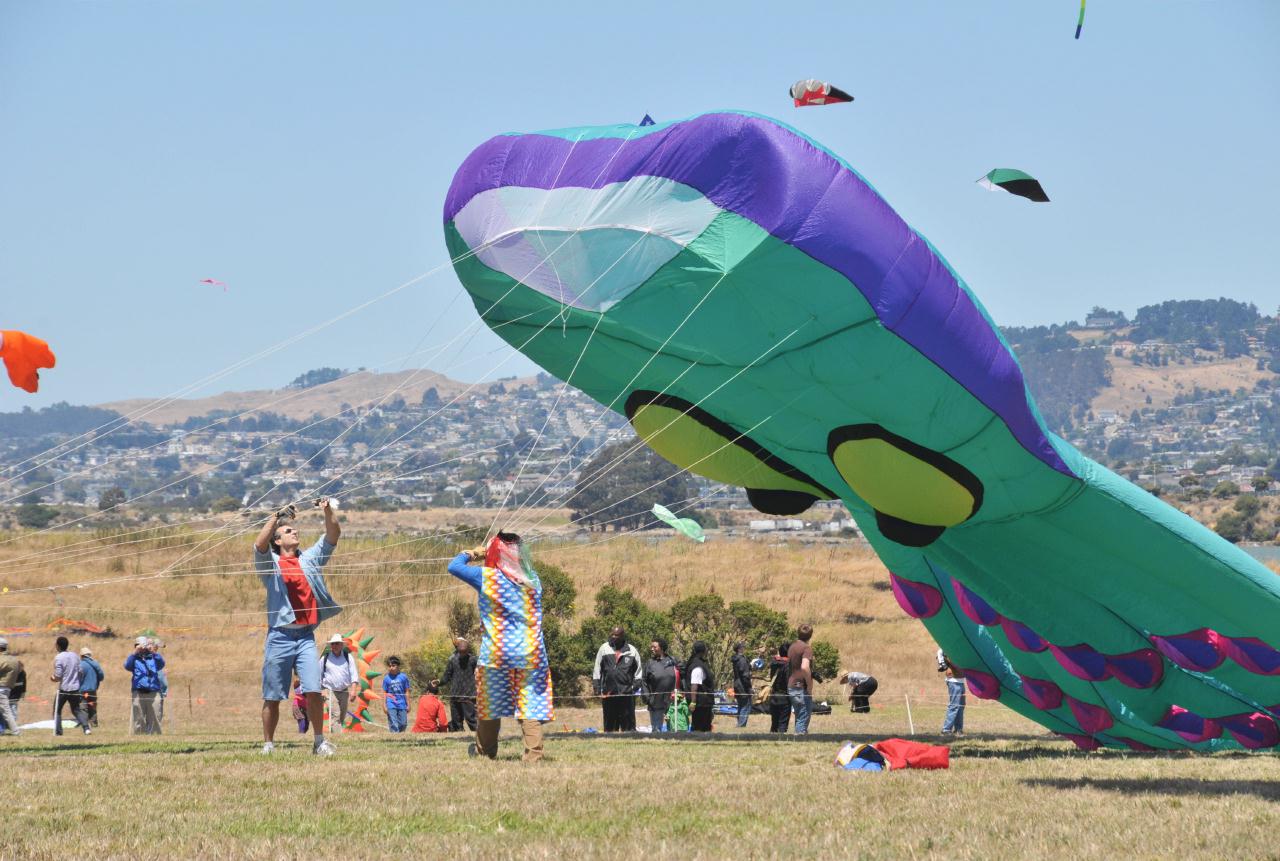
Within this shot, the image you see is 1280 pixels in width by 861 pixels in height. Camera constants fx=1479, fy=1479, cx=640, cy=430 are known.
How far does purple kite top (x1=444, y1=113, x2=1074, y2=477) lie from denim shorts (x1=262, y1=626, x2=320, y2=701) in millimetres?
4051

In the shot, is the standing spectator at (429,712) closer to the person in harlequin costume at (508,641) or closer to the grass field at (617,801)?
the grass field at (617,801)

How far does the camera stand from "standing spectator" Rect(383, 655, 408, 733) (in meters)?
19.0

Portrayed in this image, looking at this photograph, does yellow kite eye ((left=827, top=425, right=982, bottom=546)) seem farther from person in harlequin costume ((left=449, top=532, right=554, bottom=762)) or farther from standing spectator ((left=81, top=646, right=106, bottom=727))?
standing spectator ((left=81, top=646, right=106, bottom=727))

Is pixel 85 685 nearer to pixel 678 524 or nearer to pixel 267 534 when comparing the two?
pixel 678 524

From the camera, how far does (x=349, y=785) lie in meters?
8.84

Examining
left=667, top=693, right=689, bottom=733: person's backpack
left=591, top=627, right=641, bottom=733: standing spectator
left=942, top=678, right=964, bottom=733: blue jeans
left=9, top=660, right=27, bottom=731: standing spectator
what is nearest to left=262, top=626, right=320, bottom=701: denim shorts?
left=591, top=627, right=641, bottom=733: standing spectator

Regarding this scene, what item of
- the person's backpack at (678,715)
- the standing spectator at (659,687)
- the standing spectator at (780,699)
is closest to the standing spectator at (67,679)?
the standing spectator at (659,687)

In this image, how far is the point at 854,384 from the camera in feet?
35.8

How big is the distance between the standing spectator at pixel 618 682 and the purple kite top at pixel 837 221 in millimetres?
8538

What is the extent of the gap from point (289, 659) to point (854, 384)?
469 centimetres

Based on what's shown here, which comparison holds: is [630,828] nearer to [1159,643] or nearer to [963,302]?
[963,302]

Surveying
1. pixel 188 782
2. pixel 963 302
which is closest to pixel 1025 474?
pixel 963 302

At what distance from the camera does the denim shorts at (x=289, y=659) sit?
1105 centimetres

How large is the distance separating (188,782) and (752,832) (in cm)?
369
